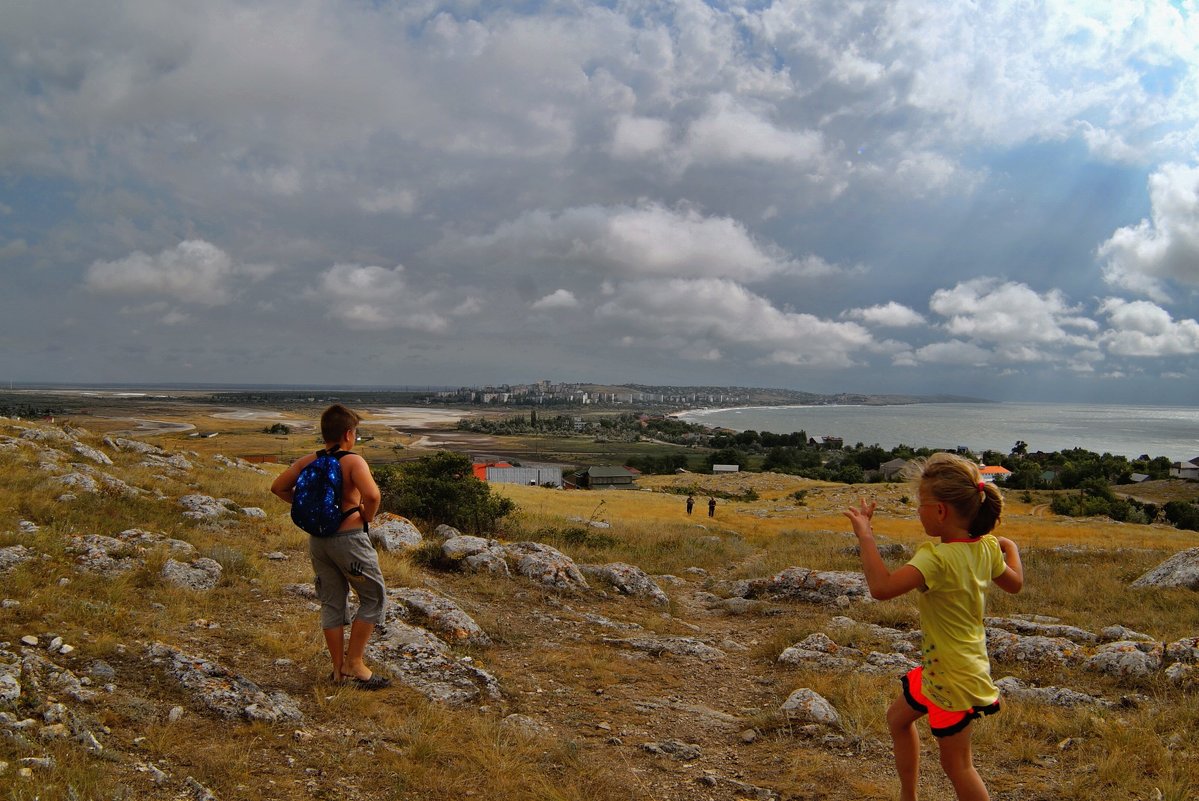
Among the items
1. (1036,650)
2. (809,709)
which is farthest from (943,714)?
(1036,650)

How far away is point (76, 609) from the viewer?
17.6ft

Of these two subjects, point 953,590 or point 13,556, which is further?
point 13,556

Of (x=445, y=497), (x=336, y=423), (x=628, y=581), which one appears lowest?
(x=628, y=581)

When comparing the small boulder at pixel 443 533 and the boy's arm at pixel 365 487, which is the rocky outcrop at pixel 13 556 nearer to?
the boy's arm at pixel 365 487

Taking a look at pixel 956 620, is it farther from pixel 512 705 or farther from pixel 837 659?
pixel 837 659

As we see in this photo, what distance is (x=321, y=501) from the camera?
14.9 ft

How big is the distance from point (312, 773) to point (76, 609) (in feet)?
10.4

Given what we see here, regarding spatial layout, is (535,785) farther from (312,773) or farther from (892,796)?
(892,796)

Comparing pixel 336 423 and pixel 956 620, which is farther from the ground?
pixel 336 423

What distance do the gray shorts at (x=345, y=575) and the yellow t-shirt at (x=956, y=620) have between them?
3688 mm

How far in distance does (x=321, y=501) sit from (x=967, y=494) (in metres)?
4.10

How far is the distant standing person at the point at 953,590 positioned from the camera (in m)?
3.05

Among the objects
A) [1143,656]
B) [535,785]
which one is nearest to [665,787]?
[535,785]

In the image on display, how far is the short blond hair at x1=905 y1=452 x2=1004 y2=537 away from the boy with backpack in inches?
138
